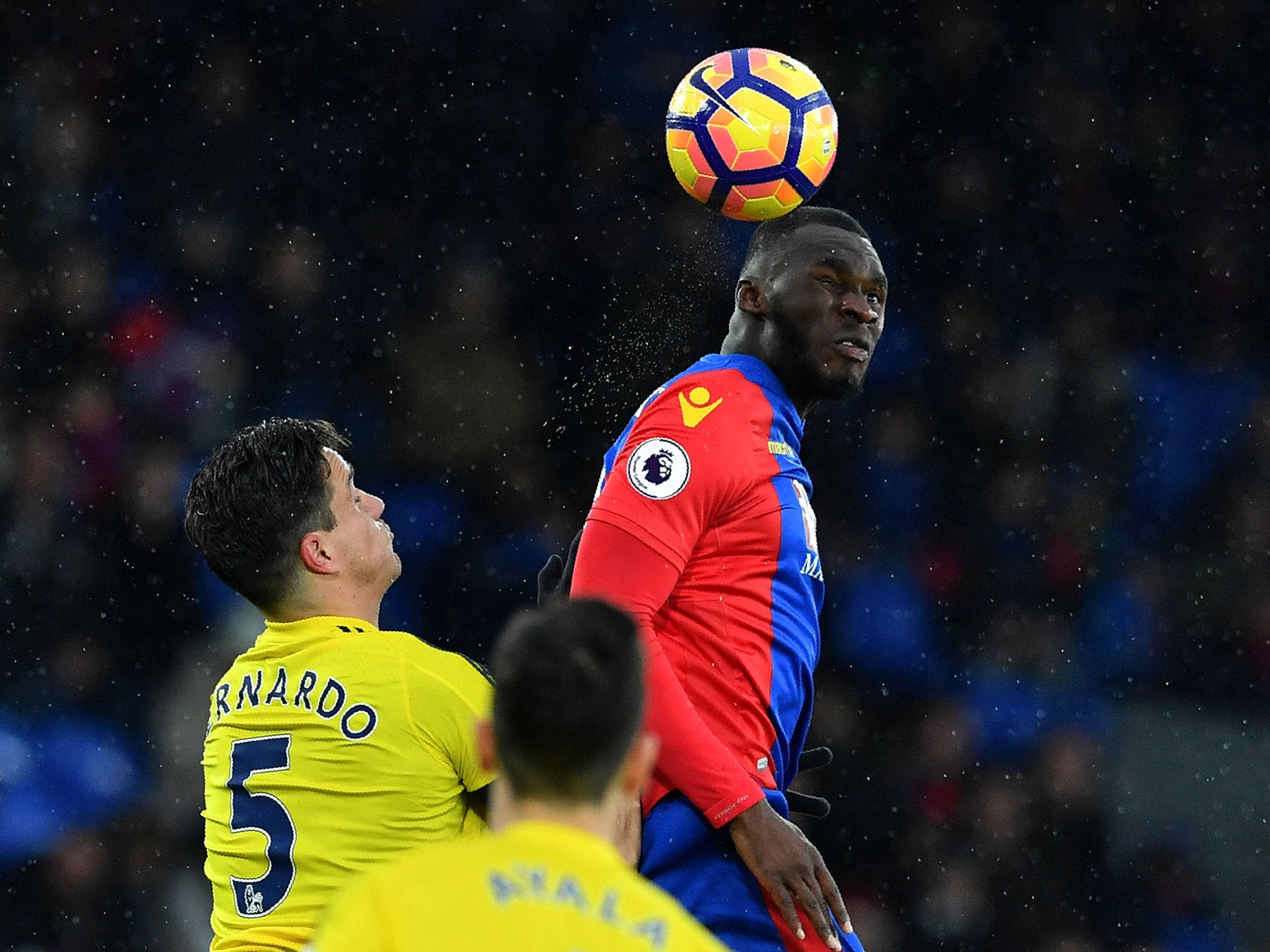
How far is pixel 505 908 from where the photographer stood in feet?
4.50

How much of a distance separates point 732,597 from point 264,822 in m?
0.96

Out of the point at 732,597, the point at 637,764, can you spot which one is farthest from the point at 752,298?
the point at 637,764

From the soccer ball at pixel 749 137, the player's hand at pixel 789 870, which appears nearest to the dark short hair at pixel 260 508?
the player's hand at pixel 789 870

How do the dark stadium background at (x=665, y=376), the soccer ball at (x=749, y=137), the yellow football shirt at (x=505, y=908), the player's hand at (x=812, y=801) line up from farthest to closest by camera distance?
the dark stadium background at (x=665, y=376) → the soccer ball at (x=749, y=137) → the player's hand at (x=812, y=801) → the yellow football shirt at (x=505, y=908)

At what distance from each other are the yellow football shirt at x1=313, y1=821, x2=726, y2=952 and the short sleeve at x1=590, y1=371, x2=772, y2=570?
149 cm

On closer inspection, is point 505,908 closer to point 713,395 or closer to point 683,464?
point 683,464

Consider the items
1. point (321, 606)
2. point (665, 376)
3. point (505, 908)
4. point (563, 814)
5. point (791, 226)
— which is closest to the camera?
point (505, 908)

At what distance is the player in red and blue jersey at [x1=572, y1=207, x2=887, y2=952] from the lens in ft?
9.29

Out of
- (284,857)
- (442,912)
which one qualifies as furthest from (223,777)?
(442,912)

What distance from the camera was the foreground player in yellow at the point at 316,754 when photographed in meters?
2.52

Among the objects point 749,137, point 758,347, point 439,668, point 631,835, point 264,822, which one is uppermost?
point 749,137

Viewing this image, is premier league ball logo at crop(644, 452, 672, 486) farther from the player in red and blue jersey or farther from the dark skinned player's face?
the dark skinned player's face

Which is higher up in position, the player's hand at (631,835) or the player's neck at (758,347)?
the player's neck at (758,347)

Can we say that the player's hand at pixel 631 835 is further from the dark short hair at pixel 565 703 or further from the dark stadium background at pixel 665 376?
the dark stadium background at pixel 665 376
